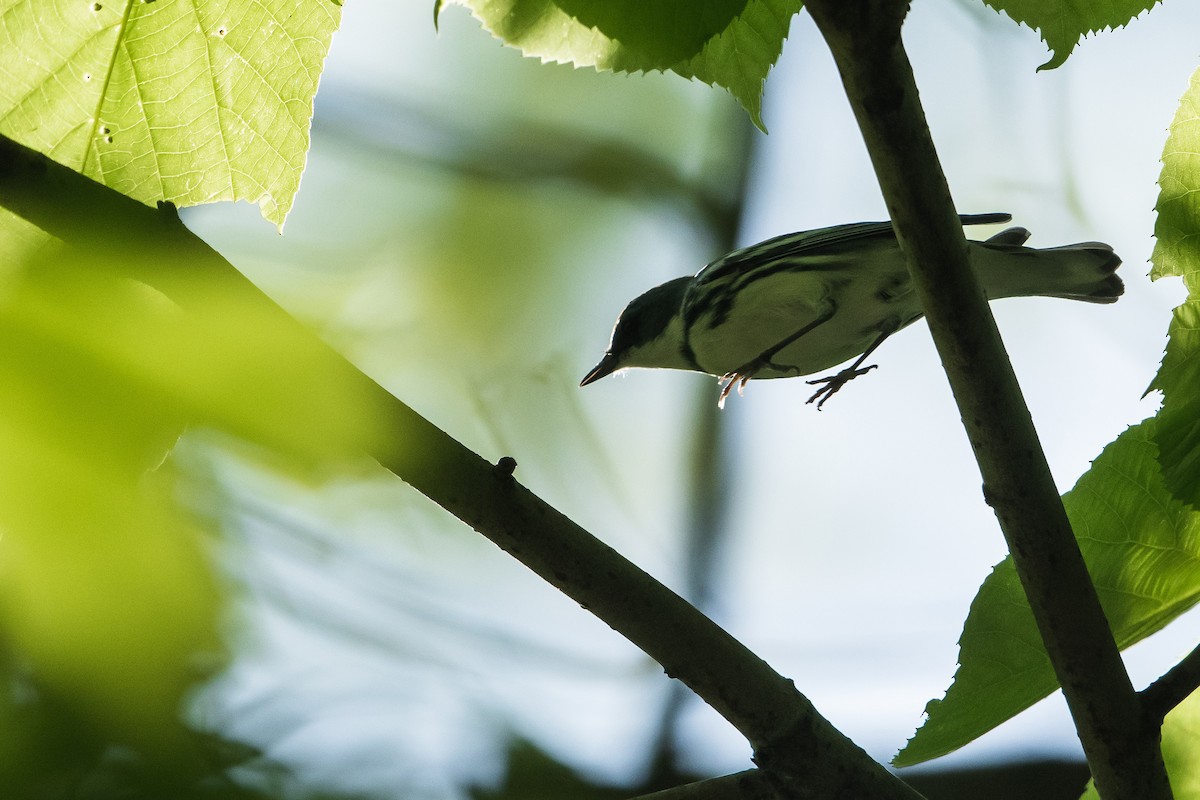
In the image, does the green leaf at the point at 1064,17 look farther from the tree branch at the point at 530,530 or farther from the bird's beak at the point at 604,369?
the bird's beak at the point at 604,369

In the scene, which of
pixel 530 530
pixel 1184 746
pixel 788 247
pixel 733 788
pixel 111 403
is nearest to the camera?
pixel 111 403

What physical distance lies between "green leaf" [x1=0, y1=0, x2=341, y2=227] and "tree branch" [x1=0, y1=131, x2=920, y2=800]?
0.71ft

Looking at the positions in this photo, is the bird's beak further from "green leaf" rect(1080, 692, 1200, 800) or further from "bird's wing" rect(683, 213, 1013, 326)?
"green leaf" rect(1080, 692, 1200, 800)

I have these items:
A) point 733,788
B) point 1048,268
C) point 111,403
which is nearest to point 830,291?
point 1048,268

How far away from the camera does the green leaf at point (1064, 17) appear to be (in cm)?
108

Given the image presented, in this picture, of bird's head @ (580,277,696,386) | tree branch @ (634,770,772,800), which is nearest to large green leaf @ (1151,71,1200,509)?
tree branch @ (634,770,772,800)

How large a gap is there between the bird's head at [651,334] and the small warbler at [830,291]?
16cm

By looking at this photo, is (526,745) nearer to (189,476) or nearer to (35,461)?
(189,476)

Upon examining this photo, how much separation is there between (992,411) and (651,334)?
2.17 m

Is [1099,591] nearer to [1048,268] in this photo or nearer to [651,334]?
[1048,268]

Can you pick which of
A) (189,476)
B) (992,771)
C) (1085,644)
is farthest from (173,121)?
(992,771)

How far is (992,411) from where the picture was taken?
1.02 meters

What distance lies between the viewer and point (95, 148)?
1.14 m

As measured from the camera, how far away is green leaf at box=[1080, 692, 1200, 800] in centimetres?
151
